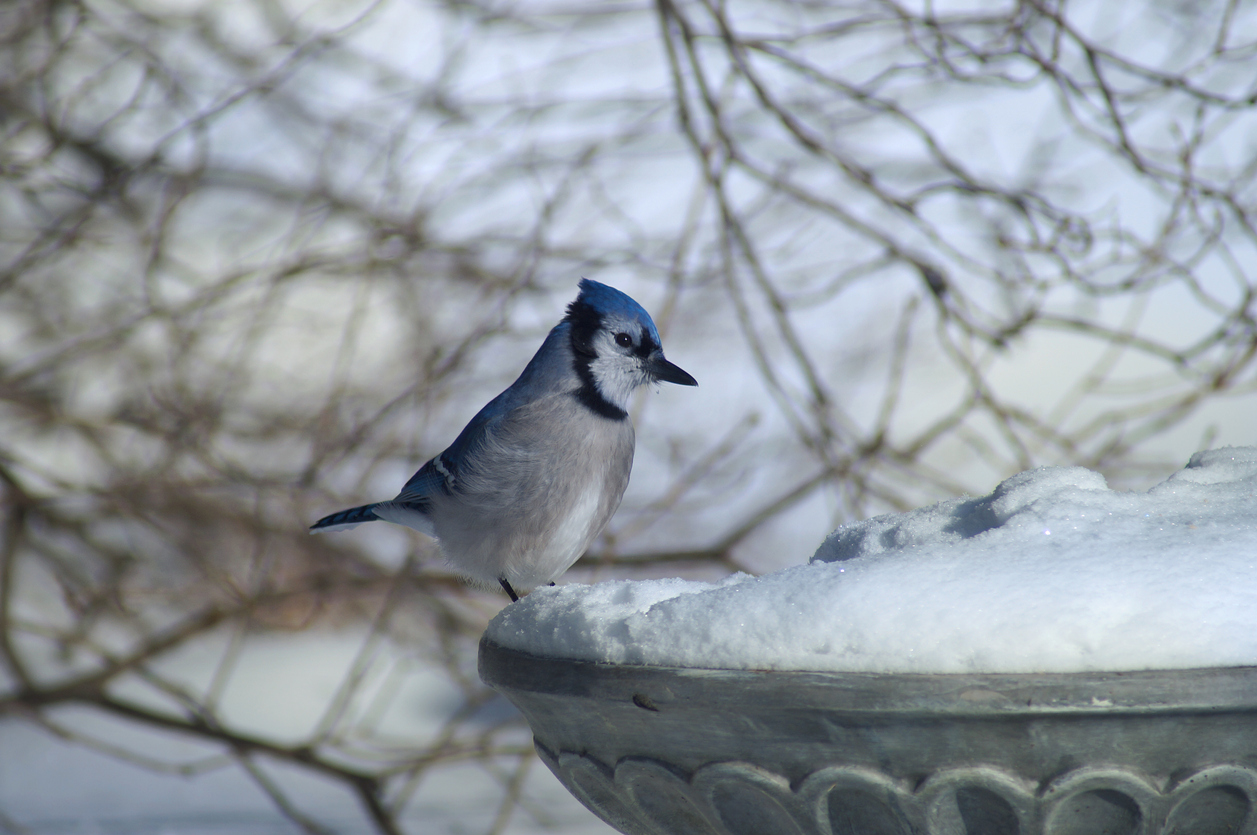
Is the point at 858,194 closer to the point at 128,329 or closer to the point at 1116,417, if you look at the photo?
the point at 1116,417

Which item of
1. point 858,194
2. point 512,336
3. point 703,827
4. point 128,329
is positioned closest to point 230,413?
point 128,329

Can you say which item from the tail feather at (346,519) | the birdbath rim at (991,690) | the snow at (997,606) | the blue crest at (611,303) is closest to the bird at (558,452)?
the blue crest at (611,303)

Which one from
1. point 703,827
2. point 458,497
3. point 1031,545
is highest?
point 458,497

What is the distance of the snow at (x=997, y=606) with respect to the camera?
73cm

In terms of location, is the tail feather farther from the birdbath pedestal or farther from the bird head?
the birdbath pedestal

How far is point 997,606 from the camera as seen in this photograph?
0.75 m

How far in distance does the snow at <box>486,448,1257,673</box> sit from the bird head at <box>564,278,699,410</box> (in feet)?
1.55

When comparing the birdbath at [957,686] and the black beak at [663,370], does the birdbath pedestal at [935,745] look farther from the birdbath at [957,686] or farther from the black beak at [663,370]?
the black beak at [663,370]

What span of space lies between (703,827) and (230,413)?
6.41 feet

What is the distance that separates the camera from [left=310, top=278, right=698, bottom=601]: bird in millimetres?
1305

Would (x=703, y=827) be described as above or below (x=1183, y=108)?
below

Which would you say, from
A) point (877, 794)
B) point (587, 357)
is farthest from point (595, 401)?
point (877, 794)

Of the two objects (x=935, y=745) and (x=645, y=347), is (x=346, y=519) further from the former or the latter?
(x=935, y=745)

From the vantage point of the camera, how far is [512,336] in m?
2.37
